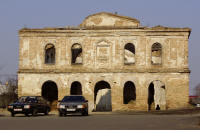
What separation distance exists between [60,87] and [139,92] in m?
7.33

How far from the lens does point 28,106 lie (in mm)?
24562

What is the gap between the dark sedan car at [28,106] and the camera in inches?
964

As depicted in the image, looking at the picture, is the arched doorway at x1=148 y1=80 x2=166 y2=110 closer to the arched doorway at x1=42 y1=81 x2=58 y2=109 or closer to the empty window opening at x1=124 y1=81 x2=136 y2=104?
the empty window opening at x1=124 y1=81 x2=136 y2=104

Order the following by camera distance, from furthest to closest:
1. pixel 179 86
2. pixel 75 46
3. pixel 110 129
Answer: pixel 75 46 < pixel 179 86 < pixel 110 129

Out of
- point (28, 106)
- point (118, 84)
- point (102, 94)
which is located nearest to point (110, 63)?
point (118, 84)

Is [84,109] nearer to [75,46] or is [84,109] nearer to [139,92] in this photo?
[139,92]

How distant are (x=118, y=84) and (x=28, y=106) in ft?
45.8

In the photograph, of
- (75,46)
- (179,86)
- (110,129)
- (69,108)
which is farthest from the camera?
(75,46)

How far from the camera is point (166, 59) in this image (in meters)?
37.2

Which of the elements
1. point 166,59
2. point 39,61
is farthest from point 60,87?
point 166,59

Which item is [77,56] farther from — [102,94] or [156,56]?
[156,56]

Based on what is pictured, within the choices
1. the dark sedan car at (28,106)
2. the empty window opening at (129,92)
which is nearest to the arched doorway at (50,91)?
the empty window opening at (129,92)

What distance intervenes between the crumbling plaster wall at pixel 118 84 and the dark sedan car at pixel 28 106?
1066cm

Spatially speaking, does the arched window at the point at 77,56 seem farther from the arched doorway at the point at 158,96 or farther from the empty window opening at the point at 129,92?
the arched doorway at the point at 158,96
